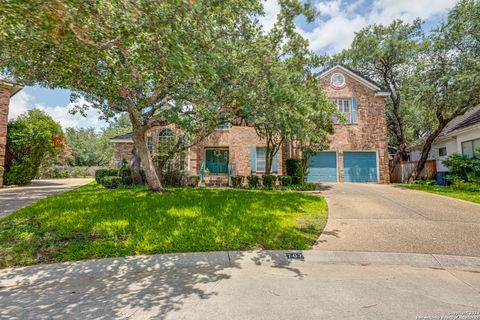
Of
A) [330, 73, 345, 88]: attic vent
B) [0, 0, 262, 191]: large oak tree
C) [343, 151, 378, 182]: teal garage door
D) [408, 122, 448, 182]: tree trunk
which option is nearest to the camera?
[0, 0, 262, 191]: large oak tree

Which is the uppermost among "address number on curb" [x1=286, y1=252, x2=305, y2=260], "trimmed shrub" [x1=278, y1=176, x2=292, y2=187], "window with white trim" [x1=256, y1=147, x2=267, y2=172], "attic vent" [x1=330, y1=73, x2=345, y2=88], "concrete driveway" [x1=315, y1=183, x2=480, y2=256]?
"attic vent" [x1=330, y1=73, x2=345, y2=88]

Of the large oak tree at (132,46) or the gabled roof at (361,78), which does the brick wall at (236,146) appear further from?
the large oak tree at (132,46)

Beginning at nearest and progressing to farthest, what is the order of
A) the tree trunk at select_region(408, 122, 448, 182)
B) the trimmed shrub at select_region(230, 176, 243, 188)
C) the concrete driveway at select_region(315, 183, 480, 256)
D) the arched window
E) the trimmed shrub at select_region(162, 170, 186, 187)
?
the concrete driveway at select_region(315, 183, 480, 256) < the trimmed shrub at select_region(162, 170, 186, 187) < the trimmed shrub at select_region(230, 176, 243, 188) < the tree trunk at select_region(408, 122, 448, 182) < the arched window

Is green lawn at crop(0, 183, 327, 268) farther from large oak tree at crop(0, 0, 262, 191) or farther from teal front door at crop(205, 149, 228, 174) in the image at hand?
teal front door at crop(205, 149, 228, 174)

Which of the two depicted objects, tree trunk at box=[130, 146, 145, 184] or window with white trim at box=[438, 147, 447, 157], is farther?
window with white trim at box=[438, 147, 447, 157]

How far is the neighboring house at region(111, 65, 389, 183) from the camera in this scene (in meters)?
16.0

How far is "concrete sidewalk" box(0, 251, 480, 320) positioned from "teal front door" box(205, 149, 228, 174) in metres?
12.8

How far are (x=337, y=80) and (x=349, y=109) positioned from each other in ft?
7.33

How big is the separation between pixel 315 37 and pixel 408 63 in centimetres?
1131

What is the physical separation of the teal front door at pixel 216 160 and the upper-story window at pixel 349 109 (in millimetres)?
8770

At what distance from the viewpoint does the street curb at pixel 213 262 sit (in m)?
3.57

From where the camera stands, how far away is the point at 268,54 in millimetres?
7125

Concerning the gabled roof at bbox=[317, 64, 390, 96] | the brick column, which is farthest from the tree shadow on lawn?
the gabled roof at bbox=[317, 64, 390, 96]

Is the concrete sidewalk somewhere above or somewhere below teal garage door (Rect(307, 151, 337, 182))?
below
